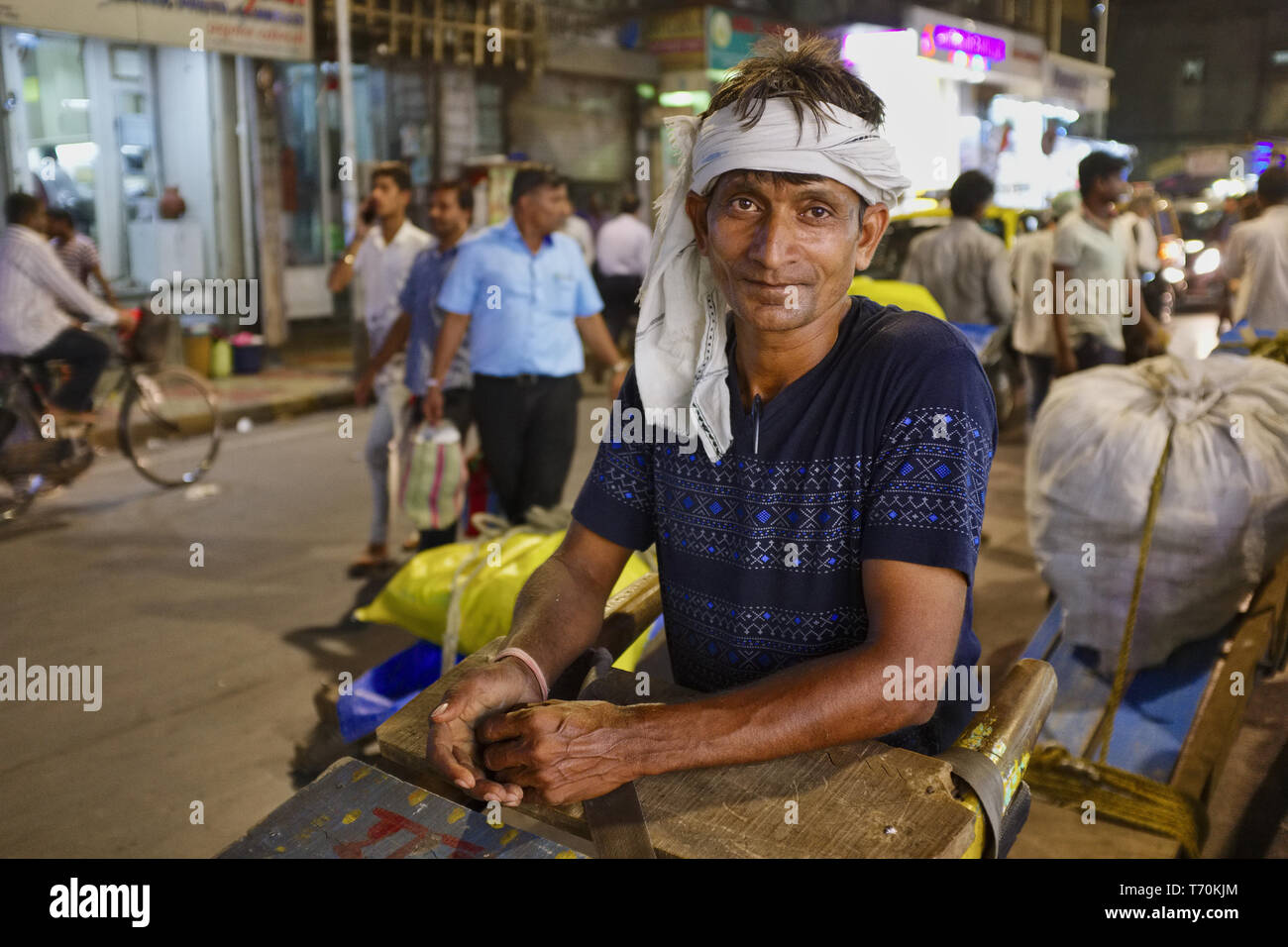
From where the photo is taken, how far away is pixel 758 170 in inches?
68.5

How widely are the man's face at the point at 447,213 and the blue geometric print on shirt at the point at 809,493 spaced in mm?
4163

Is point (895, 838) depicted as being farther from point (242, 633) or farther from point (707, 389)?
point (242, 633)

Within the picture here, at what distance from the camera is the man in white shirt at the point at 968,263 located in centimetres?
723

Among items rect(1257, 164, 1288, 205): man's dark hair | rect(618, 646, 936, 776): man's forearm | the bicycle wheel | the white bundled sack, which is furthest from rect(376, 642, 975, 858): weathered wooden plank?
the bicycle wheel

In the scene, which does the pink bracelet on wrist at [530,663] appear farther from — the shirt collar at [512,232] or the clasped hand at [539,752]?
the shirt collar at [512,232]

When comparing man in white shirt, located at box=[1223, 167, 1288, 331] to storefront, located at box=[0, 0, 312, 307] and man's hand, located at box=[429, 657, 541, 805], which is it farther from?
storefront, located at box=[0, 0, 312, 307]

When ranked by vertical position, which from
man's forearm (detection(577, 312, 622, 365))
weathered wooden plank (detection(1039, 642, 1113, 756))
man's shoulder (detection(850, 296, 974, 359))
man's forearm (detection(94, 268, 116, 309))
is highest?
man's shoulder (detection(850, 296, 974, 359))

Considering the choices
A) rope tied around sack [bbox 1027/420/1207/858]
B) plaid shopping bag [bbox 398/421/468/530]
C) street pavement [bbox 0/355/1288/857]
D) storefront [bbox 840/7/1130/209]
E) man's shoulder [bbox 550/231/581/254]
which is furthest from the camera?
storefront [bbox 840/7/1130/209]

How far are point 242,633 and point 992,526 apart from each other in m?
4.30

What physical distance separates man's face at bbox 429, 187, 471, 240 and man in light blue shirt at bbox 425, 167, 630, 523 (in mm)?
597

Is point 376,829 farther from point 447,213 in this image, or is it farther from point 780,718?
point 447,213

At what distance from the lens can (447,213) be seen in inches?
230

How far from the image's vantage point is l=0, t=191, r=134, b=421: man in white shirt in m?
7.04
